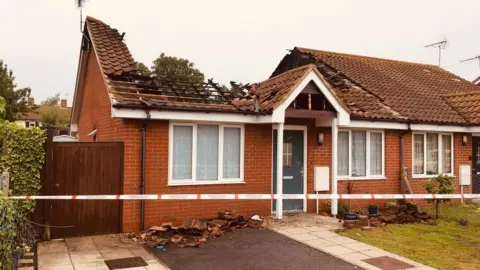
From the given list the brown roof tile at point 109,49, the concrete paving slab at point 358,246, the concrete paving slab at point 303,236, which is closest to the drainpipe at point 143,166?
the brown roof tile at point 109,49

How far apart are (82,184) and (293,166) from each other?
563 centimetres

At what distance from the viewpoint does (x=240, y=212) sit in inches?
394

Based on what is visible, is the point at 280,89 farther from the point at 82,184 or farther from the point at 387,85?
the point at 387,85

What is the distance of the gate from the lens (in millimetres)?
8016

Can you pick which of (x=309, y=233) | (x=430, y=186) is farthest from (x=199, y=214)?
(x=430, y=186)

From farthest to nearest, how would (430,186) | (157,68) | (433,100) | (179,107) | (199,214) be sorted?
(157,68) < (433,100) < (430,186) < (199,214) < (179,107)

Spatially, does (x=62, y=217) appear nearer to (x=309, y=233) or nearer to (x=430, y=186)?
(x=309, y=233)

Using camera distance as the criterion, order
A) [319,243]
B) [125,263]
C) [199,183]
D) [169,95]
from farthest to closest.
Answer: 1. [169,95]
2. [199,183]
3. [319,243]
4. [125,263]

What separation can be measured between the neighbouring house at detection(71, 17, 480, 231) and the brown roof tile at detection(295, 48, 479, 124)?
0.29 ft

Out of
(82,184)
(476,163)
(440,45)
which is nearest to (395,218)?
(476,163)

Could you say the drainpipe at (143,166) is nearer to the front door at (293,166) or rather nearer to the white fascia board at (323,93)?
the white fascia board at (323,93)

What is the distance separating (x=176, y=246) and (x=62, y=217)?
2577 millimetres

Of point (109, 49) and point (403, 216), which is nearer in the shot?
point (403, 216)

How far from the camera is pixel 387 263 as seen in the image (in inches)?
264
